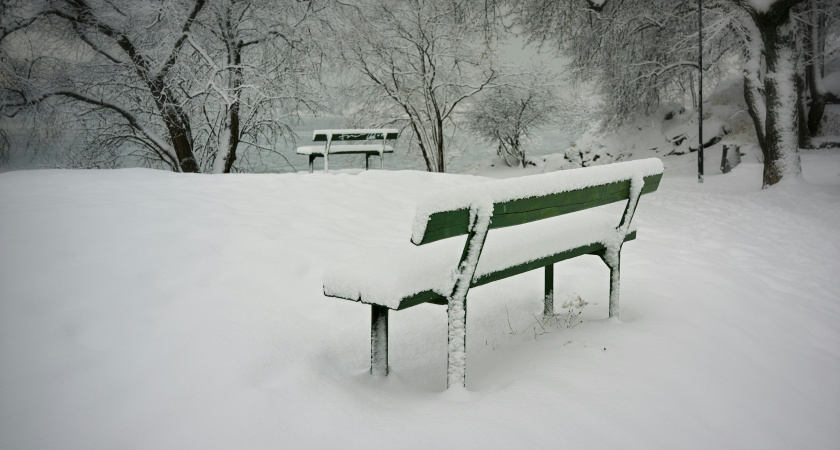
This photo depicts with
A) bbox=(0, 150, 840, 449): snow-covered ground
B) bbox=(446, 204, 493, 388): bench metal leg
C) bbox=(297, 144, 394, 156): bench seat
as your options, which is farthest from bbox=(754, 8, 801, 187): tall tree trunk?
bbox=(446, 204, 493, 388): bench metal leg

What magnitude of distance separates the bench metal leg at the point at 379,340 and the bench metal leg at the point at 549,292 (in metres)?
1.38

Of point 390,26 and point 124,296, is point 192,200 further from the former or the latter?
point 390,26

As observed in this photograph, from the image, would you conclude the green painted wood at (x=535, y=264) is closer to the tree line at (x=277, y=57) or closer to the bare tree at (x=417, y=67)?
the tree line at (x=277, y=57)

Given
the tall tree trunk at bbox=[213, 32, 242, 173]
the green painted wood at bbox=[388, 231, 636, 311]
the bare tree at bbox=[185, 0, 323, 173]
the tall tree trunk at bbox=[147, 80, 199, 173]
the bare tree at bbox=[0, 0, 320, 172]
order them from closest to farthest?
the green painted wood at bbox=[388, 231, 636, 311] < the bare tree at bbox=[0, 0, 320, 172] < the bare tree at bbox=[185, 0, 323, 173] < the tall tree trunk at bbox=[147, 80, 199, 173] < the tall tree trunk at bbox=[213, 32, 242, 173]

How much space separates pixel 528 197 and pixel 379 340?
95 cm

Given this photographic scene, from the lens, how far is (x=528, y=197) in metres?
2.77

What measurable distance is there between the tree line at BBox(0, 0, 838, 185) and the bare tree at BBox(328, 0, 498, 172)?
7cm

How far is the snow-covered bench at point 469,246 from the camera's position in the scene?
2.49 meters

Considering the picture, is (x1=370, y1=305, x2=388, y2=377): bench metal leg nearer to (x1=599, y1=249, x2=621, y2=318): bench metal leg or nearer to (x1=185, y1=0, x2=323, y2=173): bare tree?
(x1=599, y1=249, x2=621, y2=318): bench metal leg

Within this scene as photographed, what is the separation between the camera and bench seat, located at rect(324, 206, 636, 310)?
8.50 feet

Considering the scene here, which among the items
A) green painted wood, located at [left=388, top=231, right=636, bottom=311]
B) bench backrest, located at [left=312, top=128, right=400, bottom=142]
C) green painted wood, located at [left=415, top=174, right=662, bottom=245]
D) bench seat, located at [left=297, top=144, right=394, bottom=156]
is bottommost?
green painted wood, located at [left=388, top=231, right=636, bottom=311]

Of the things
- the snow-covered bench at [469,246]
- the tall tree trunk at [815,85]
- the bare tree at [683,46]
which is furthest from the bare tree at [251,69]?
the tall tree trunk at [815,85]

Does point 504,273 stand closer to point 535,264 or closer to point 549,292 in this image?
point 535,264

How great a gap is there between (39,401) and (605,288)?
3526mm
